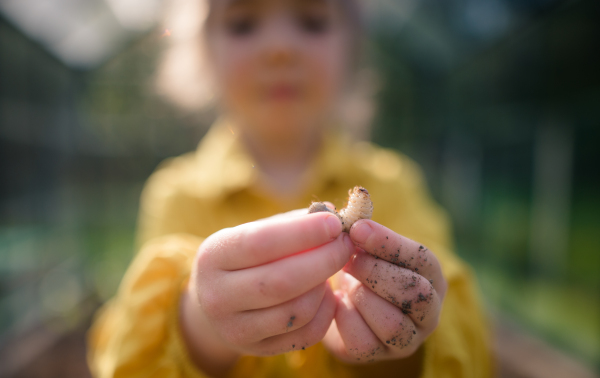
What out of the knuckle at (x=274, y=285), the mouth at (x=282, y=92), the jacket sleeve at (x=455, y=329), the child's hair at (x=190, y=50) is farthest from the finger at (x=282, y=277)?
the child's hair at (x=190, y=50)

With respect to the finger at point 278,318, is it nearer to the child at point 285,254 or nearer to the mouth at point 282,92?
the child at point 285,254

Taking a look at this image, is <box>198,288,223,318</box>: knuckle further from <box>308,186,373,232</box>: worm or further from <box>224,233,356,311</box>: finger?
<box>308,186,373,232</box>: worm

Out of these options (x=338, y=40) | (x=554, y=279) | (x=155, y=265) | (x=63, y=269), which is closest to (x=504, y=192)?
(x=554, y=279)

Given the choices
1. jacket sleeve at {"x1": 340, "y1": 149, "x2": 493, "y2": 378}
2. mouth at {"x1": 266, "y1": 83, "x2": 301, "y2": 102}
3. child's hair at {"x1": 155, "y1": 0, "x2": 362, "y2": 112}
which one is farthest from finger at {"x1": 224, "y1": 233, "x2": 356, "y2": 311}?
child's hair at {"x1": 155, "y1": 0, "x2": 362, "y2": 112}

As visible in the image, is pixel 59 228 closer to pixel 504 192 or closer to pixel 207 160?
pixel 207 160

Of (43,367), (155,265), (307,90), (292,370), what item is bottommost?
(43,367)

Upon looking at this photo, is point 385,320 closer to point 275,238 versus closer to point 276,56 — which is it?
point 275,238
